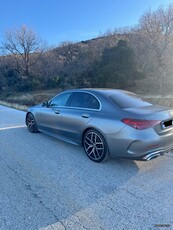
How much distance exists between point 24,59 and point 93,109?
39.3 m

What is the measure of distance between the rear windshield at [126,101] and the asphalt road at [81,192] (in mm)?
1106

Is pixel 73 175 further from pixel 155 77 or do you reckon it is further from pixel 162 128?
pixel 155 77

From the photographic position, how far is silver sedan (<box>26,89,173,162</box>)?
325 centimetres

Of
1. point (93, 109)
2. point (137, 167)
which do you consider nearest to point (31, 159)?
point (93, 109)

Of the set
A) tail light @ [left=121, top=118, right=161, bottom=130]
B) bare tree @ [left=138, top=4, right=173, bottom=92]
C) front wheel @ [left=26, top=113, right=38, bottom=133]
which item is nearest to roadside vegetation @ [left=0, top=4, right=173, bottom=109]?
bare tree @ [left=138, top=4, right=173, bottom=92]

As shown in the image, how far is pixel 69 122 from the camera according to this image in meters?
4.41

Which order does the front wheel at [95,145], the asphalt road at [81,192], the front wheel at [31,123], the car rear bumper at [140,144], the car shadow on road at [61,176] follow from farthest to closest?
the front wheel at [31,123]
the front wheel at [95,145]
the car rear bumper at [140,144]
the car shadow on road at [61,176]
the asphalt road at [81,192]

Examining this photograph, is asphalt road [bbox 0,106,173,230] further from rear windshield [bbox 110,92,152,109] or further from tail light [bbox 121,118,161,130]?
rear windshield [bbox 110,92,152,109]

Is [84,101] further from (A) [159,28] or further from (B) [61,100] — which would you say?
(A) [159,28]

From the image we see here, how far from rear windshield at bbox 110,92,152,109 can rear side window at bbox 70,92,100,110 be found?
0.36m

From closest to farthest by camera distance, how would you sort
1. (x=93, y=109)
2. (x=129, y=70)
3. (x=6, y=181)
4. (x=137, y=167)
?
(x=6, y=181) < (x=137, y=167) < (x=93, y=109) < (x=129, y=70)

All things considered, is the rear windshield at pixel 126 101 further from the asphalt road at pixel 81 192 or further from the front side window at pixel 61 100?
the front side window at pixel 61 100

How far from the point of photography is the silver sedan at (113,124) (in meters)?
3.25

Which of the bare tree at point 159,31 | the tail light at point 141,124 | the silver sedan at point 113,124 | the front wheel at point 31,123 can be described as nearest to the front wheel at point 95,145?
the silver sedan at point 113,124
